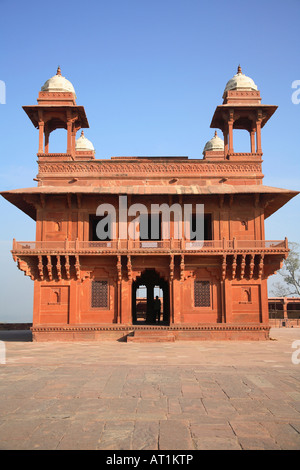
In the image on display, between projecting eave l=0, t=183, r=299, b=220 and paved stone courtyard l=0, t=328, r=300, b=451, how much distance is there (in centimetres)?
864

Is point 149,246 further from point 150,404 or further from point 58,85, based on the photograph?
point 150,404

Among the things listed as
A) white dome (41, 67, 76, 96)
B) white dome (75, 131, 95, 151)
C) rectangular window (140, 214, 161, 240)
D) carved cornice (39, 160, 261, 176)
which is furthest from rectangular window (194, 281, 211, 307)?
white dome (75, 131, 95, 151)

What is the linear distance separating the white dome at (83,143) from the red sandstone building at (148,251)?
11161 mm

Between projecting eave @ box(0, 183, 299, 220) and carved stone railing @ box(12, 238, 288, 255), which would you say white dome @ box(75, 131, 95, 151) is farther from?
carved stone railing @ box(12, 238, 288, 255)

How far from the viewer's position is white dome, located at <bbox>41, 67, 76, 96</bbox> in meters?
20.3

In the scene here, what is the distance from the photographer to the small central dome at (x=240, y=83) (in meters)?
20.5

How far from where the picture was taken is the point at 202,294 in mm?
18438

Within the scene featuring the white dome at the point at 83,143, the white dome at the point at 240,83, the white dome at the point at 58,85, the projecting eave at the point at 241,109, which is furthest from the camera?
the white dome at the point at 83,143

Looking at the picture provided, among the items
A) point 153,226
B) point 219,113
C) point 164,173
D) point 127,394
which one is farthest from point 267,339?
point 127,394

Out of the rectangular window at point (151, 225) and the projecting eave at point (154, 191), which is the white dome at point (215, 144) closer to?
the rectangular window at point (151, 225)

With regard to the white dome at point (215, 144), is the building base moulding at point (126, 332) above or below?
below

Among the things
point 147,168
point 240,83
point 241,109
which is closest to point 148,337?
point 147,168

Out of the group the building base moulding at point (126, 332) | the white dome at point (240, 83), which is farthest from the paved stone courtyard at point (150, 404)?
the white dome at point (240, 83)
